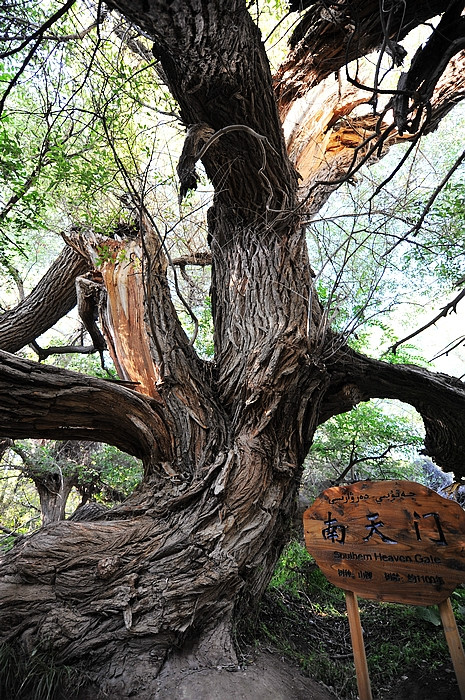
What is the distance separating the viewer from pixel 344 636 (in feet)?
10.1

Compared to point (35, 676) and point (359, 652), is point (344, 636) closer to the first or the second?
point (359, 652)

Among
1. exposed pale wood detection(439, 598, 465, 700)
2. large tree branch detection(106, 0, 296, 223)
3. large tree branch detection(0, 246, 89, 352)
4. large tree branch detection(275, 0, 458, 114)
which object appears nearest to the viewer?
exposed pale wood detection(439, 598, 465, 700)

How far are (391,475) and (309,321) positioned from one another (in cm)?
409

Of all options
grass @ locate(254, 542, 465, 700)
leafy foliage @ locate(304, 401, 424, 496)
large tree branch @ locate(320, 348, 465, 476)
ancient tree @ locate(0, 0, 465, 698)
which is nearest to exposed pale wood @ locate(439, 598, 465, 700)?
grass @ locate(254, 542, 465, 700)

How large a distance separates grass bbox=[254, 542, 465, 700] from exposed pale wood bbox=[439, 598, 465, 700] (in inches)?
22.8

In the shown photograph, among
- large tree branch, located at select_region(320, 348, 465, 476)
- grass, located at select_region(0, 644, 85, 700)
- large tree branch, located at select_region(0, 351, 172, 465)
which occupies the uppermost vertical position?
large tree branch, located at select_region(320, 348, 465, 476)

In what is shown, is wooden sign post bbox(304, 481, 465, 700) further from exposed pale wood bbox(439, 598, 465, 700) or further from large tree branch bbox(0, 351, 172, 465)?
large tree branch bbox(0, 351, 172, 465)

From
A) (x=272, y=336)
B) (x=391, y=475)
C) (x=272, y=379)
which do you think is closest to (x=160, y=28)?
(x=272, y=336)

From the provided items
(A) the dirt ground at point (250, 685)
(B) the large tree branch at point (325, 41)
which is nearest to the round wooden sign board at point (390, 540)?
(A) the dirt ground at point (250, 685)

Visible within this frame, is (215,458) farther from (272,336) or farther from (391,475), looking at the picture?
(391,475)

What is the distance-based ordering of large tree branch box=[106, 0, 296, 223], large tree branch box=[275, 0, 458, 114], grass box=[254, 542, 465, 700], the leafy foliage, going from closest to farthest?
large tree branch box=[106, 0, 296, 223] → grass box=[254, 542, 465, 700] → large tree branch box=[275, 0, 458, 114] → the leafy foliage

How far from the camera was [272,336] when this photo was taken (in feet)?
9.37

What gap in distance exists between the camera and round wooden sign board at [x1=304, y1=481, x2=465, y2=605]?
198 cm

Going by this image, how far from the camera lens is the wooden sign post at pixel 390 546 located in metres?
1.95
